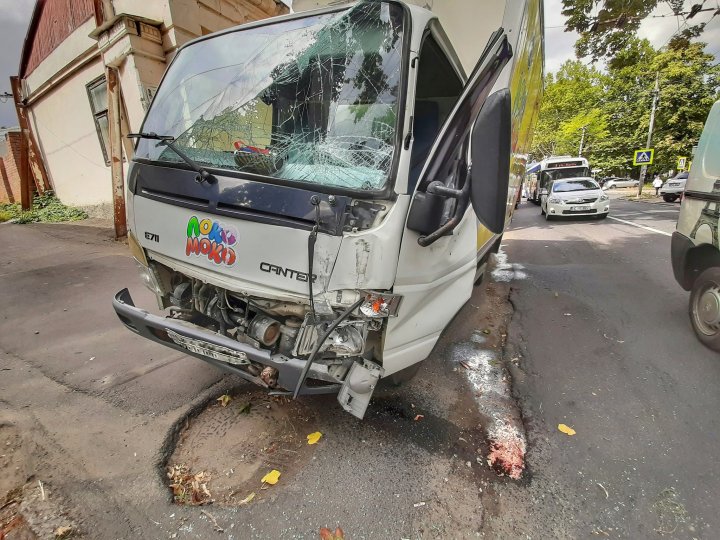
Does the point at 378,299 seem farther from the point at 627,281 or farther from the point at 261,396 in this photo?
the point at 627,281

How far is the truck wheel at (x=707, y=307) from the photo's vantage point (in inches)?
132

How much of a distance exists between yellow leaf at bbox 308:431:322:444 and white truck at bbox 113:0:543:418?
22.9 inches

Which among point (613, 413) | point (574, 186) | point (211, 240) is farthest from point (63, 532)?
point (574, 186)

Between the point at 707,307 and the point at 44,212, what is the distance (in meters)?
14.0

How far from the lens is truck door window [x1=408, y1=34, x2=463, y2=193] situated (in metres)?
2.24

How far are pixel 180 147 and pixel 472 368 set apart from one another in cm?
292

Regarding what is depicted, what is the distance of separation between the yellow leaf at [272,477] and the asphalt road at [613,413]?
1186 mm

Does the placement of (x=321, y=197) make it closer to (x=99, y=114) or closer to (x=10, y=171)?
(x=99, y=114)

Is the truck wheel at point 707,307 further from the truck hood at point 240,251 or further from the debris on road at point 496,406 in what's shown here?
the truck hood at point 240,251

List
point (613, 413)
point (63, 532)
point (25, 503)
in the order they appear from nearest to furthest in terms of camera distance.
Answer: point (63, 532) → point (25, 503) → point (613, 413)

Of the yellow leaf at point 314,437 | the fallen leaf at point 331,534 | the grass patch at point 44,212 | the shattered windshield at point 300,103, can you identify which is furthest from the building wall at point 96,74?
the fallen leaf at point 331,534

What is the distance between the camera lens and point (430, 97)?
2980 mm

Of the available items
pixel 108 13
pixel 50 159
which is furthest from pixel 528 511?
pixel 50 159

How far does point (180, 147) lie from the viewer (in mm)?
2400
